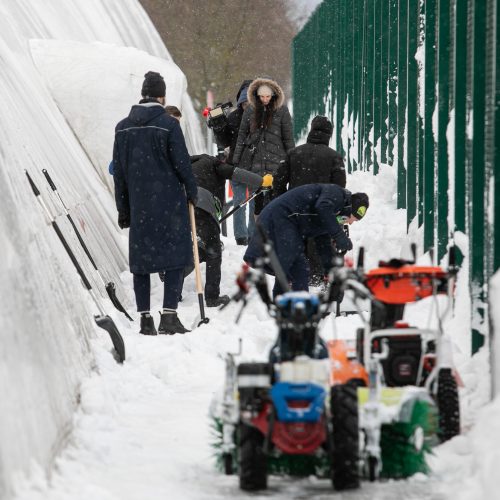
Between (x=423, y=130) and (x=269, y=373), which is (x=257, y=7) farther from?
(x=269, y=373)

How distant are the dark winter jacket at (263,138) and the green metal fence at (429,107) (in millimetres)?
1175

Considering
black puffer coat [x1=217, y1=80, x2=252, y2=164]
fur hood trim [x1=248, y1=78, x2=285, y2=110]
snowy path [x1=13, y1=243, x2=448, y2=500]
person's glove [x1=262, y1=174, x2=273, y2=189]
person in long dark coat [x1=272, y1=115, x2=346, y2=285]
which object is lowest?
snowy path [x1=13, y1=243, x2=448, y2=500]

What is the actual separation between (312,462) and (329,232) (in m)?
3.91

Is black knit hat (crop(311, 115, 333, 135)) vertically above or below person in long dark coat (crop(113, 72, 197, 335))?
above

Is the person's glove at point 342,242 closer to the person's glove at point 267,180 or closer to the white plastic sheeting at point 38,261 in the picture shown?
the white plastic sheeting at point 38,261

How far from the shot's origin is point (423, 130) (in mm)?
10820

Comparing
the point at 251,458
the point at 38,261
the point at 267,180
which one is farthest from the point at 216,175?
the point at 251,458

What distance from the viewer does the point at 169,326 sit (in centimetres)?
934

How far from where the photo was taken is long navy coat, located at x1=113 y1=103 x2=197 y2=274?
941 centimetres

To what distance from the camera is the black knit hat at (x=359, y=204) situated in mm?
9195

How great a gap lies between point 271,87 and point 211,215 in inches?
71.5

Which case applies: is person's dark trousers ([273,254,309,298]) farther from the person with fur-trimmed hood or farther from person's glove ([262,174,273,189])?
the person with fur-trimmed hood

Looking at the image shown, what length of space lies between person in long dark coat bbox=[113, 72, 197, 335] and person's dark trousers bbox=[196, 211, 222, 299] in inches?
63.0

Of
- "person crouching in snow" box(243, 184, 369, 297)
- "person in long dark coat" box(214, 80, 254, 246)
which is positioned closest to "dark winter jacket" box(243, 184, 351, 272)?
"person crouching in snow" box(243, 184, 369, 297)
